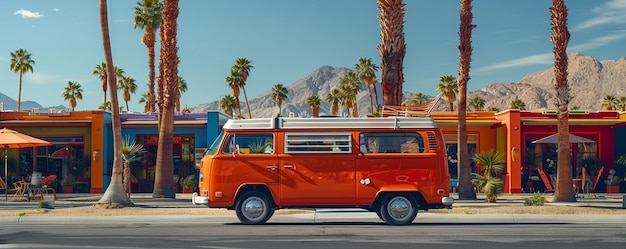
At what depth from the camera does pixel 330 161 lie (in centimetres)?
1698

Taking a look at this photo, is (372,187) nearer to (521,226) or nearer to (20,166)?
(521,226)

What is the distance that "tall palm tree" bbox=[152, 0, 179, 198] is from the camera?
28.2m

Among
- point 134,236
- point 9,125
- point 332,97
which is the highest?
point 332,97

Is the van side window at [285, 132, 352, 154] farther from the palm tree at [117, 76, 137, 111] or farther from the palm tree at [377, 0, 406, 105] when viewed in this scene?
the palm tree at [117, 76, 137, 111]

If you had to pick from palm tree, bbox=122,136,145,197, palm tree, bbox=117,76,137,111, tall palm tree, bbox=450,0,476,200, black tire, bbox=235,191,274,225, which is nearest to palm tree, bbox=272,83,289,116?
palm tree, bbox=117,76,137,111

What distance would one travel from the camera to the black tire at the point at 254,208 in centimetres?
1717

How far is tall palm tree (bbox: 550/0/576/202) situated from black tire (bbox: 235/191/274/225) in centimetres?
1236

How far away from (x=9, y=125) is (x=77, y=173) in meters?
4.02

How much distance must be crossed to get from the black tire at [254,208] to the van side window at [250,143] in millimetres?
946

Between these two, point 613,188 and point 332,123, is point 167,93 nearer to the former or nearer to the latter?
point 332,123

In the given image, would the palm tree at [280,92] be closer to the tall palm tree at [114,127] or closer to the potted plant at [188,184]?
the potted plant at [188,184]

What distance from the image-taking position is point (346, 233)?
1534cm

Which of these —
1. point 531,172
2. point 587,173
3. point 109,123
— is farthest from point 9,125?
point 587,173

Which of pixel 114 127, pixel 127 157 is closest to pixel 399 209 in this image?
pixel 114 127
